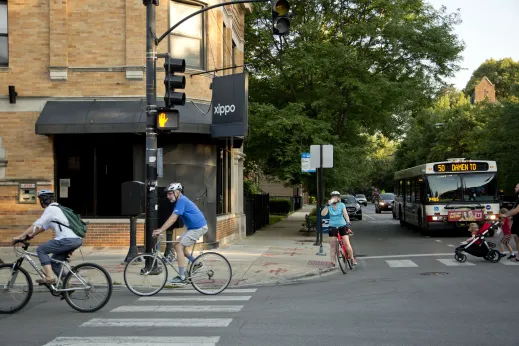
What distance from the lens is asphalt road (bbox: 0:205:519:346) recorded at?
693cm

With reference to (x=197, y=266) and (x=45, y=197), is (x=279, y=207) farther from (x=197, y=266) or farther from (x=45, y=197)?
(x=45, y=197)

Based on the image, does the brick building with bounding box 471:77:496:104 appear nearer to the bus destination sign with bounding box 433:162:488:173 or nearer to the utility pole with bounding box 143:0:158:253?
the bus destination sign with bounding box 433:162:488:173

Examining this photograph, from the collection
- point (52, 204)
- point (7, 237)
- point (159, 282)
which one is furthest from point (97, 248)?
point (52, 204)

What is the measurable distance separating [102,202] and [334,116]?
13390mm

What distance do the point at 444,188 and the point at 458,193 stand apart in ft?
1.72

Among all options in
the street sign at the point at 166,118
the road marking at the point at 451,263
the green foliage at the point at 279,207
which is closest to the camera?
the street sign at the point at 166,118

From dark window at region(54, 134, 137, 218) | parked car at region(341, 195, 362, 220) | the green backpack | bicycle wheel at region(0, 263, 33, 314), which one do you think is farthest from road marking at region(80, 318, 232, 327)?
parked car at region(341, 195, 362, 220)

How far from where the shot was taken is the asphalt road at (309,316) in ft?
22.7

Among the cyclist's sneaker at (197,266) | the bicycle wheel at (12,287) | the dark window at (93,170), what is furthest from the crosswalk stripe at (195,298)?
the dark window at (93,170)

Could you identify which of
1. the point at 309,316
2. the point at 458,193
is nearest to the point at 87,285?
the point at 309,316

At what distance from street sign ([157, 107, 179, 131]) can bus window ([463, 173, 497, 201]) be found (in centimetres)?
1421

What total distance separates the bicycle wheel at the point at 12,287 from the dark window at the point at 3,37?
34.4ft

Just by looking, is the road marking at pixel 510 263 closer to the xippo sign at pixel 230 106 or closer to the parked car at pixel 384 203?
the xippo sign at pixel 230 106

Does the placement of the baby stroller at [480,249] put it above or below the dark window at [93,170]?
below
